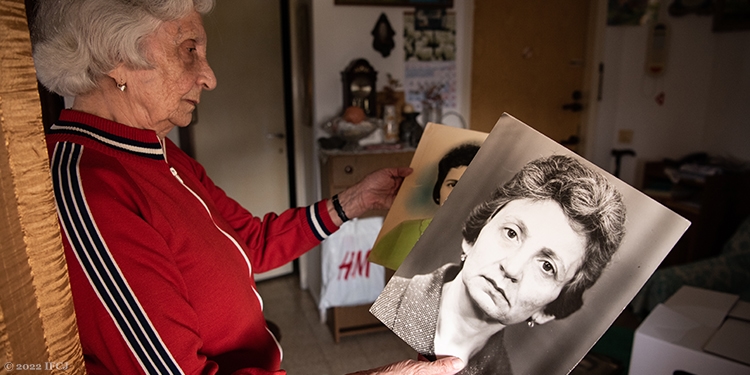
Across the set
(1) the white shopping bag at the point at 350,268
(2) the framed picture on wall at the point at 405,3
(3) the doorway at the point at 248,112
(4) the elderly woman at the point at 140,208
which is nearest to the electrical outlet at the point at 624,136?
(2) the framed picture on wall at the point at 405,3

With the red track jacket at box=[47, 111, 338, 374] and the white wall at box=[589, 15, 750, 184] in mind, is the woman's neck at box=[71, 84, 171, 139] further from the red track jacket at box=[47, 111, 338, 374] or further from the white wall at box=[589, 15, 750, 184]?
the white wall at box=[589, 15, 750, 184]

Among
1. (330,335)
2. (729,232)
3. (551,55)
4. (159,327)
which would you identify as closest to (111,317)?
(159,327)

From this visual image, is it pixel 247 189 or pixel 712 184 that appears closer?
pixel 712 184

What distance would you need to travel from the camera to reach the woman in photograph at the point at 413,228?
0.96 meters

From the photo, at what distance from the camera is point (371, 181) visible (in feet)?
3.53

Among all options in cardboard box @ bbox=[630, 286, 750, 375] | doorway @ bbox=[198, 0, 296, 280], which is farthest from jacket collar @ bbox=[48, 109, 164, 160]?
doorway @ bbox=[198, 0, 296, 280]

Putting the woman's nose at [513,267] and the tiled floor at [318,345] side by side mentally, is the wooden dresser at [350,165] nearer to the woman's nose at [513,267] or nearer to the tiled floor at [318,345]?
the tiled floor at [318,345]

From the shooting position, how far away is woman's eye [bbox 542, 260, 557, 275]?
25.1 inches

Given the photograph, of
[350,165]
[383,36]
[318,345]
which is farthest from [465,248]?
[383,36]

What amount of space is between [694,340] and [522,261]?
0.87 m

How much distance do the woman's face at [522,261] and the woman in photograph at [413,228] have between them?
0.86 feet

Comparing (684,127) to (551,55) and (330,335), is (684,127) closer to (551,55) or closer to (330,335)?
(551,55)

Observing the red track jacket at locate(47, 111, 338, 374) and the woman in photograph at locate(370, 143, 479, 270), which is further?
the woman in photograph at locate(370, 143, 479, 270)

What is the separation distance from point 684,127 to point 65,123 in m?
4.01
